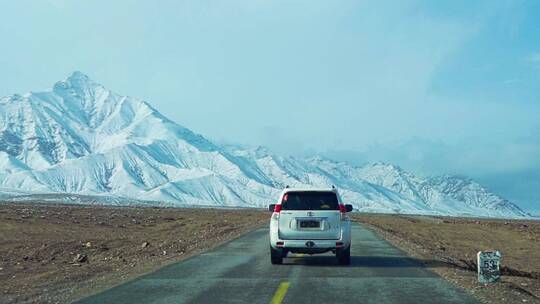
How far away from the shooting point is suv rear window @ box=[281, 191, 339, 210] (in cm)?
2062

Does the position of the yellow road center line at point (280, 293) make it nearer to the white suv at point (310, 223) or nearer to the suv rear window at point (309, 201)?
the white suv at point (310, 223)

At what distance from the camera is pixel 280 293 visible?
580 inches

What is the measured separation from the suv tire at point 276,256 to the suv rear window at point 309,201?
1366 mm

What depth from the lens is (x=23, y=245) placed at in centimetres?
3706

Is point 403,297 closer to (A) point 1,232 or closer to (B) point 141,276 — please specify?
(B) point 141,276

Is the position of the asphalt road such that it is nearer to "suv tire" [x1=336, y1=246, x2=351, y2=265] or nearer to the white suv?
"suv tire" [x1=336, y1=246, x2=351, y2=265]

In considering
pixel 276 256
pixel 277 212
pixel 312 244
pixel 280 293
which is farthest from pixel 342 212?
pixel 280 293

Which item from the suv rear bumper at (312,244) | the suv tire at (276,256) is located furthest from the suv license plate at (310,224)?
the suv tire at (276,256)

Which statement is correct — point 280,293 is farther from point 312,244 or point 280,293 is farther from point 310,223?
point 310,223

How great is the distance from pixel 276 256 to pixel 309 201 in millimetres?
2009

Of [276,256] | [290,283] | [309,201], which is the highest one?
[309,201]

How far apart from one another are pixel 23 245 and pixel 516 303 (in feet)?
97.2

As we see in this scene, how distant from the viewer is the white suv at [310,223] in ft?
66.5

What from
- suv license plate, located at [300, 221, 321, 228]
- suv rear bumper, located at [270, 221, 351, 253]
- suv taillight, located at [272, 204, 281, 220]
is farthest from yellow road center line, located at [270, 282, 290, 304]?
suv taillight, located at [272, 204, 281, 220]
